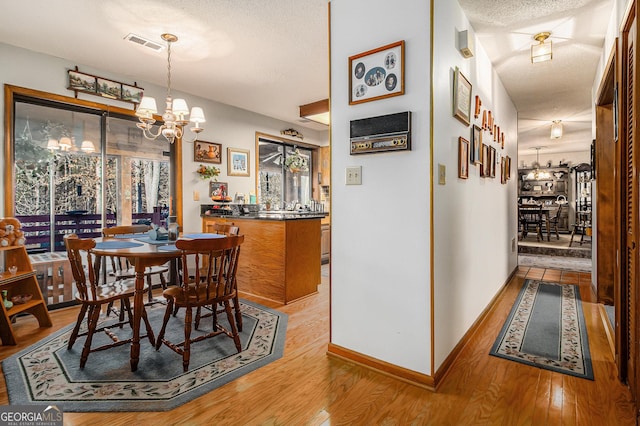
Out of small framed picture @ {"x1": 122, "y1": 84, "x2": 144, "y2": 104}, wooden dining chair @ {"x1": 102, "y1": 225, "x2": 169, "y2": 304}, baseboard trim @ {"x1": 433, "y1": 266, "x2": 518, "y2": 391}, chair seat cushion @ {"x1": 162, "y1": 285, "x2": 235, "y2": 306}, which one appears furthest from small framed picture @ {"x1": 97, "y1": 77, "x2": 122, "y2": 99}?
baseboard trim @ {"x1": 433, "y1": 266, "x2": 518, "y2": 391}

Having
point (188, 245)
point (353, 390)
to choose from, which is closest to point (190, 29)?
point (188, 245)

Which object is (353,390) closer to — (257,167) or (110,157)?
(110,157)

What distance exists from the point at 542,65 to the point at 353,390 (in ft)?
12.1

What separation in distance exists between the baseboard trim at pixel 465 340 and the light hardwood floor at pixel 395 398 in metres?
0.04

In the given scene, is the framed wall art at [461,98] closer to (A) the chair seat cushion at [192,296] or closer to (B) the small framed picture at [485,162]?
(B) the small framed picture at [485,162]

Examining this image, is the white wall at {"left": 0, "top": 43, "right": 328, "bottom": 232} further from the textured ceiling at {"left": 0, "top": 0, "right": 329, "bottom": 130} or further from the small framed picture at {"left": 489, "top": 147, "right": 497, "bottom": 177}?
the small framed picture at {"left": 489, "top": 147, "right": 497, "bottom": 177}

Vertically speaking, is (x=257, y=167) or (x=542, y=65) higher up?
(x=542, y=65)

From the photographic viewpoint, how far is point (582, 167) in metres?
9.59

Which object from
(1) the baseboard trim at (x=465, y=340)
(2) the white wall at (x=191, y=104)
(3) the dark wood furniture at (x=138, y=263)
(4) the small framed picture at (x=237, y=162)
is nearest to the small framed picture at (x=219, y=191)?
(2) the white wall at (x=191, y=104)

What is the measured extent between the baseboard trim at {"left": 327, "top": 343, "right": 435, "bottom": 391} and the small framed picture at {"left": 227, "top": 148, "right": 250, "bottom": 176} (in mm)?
3484

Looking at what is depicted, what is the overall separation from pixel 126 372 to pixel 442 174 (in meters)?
2.36

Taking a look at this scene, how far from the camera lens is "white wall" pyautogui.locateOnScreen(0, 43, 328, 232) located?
320cm

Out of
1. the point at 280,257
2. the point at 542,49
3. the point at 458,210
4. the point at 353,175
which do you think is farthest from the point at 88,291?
the point at 542,49

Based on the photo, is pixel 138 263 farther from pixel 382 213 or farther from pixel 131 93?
pixel 131 93
